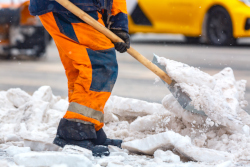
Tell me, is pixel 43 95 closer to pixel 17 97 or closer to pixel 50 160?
pixel 17 97

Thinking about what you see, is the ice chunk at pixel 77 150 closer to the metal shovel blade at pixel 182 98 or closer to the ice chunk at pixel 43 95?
the metal shovel blade at pixel 182 98

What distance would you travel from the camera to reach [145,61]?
3521 mm

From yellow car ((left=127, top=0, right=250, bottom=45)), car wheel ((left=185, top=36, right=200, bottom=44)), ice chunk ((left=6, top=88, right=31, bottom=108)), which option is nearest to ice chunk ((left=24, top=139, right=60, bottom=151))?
ice chunk ((left=6, top=88, right=31, bottom=108))

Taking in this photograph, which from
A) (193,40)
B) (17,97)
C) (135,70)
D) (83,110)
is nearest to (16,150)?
(83,110)

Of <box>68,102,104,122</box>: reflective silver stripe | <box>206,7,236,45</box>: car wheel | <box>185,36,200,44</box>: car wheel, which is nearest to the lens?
<box>68,102,104,122</box>: reflective silver stripe

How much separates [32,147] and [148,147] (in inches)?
30.9

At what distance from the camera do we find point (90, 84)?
3104 millimetres

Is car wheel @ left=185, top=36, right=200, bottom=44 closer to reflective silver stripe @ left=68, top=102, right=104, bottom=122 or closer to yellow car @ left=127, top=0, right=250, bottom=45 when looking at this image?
yellow car @ left=127, top=0, right=250, bottom=45

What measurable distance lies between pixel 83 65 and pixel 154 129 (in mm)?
953

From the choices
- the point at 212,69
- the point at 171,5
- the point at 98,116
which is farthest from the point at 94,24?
the point at 171,5

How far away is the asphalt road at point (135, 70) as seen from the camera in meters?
5.95

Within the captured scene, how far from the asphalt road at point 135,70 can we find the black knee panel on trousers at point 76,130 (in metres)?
2.15

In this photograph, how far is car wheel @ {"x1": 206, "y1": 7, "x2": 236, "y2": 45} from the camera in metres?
10.4

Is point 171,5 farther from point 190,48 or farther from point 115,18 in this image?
point 115,18
